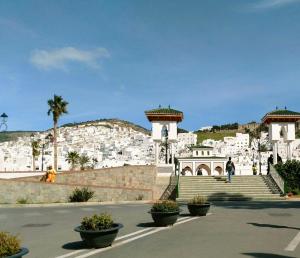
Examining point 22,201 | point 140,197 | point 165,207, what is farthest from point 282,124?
point 165,207

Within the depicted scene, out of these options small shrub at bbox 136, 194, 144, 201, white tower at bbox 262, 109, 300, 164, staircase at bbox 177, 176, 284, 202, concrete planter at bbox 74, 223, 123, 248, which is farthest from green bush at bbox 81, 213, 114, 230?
white tower at bbox 262, 109, 300, 164

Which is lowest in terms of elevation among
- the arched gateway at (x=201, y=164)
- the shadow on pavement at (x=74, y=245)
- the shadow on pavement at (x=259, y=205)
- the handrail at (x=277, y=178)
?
the shadow on pavement at (x=74, y=245)

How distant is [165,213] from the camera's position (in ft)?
47.1

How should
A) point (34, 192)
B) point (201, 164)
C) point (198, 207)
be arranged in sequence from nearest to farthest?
1. point (198, 207)
2. point (34, 192)
3. point (201, 164)

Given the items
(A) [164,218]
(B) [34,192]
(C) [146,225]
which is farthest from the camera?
(B) [34,192]

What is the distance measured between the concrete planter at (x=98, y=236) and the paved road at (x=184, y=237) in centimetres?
17

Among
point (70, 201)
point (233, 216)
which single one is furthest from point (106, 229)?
point (70, 201)

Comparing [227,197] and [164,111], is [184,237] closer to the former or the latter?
[227,197]

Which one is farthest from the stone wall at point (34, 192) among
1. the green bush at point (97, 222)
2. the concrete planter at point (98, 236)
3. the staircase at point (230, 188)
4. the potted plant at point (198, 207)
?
the green bush at point (97, 222)

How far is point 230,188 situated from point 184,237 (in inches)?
835

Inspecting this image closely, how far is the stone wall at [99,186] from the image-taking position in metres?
28.7

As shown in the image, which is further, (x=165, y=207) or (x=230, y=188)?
(x=230, y=188)

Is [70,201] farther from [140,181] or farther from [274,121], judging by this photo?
[274,121]

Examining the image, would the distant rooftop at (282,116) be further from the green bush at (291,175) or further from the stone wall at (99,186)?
the stone wall at (99,186)
